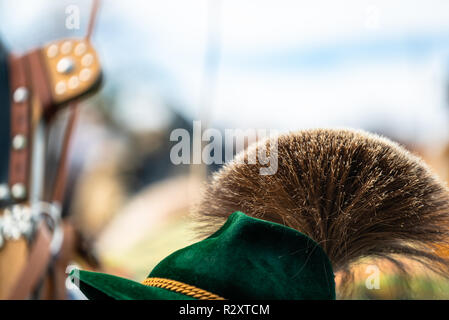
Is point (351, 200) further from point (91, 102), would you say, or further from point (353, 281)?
point (91, 102)

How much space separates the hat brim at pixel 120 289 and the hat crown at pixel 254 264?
1cm

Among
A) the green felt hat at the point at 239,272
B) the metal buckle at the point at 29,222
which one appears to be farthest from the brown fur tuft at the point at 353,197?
the metal buckle at the point at 29,222

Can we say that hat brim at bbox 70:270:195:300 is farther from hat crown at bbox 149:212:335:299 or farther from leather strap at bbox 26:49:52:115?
leather strap at bbox 26:49:52:115

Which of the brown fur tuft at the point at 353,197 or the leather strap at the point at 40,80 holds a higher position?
the leather strap at the point at 40,80

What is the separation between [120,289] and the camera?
0.88 feet

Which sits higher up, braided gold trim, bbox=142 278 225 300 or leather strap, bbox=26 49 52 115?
leather strap, bbox=26 49 52 115

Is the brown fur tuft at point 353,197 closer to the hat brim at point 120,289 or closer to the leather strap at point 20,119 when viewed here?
the hat brim at point 120,289

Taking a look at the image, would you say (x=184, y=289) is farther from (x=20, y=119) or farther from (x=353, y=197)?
(x=20, y=119)

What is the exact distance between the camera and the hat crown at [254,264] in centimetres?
27

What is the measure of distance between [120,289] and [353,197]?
0.15 meters

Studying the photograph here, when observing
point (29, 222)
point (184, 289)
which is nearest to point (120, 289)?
point (184, 289)

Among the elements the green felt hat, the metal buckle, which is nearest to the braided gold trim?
the green felt hat

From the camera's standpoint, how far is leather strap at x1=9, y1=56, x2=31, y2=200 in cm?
74
